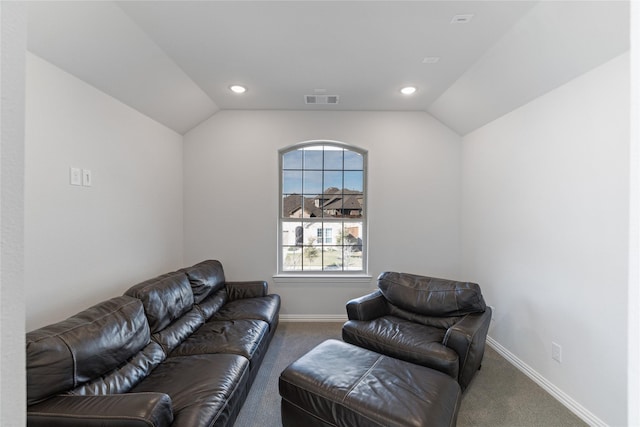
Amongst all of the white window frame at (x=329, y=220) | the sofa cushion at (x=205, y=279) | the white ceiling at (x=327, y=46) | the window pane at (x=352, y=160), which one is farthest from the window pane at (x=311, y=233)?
the white ceiling at (x=327, y=46)

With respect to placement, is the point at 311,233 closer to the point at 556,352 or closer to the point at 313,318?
the point at 313,318

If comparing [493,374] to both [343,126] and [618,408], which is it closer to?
[618,408]

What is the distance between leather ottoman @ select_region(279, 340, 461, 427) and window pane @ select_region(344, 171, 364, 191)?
231 centimetres

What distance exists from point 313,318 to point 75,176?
114 inches

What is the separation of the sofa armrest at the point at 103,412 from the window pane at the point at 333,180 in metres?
2.93

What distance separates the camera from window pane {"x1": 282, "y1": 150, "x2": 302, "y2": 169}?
146 inches

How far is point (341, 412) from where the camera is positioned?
4.83 feet

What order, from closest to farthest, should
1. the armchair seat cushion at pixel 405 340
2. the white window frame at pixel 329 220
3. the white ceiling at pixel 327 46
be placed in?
the white ceiling at pixel 327 46 → the armchair seat cushion at pixel 405 340 → the white window frame at pixel 329 220

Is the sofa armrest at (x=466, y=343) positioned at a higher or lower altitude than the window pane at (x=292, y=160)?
lower

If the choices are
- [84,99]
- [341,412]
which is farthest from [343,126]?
[341,412]

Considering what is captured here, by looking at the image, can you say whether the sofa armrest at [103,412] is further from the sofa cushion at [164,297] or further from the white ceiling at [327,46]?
the white ceiling at [327,46]

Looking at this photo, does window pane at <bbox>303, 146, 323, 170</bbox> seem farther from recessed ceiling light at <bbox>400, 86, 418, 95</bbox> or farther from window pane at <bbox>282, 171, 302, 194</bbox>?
recessed ceiling light at <bbox>400, 86, 418, 95</bbox>

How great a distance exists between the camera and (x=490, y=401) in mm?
2012

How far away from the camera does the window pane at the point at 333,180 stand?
3.71 m
